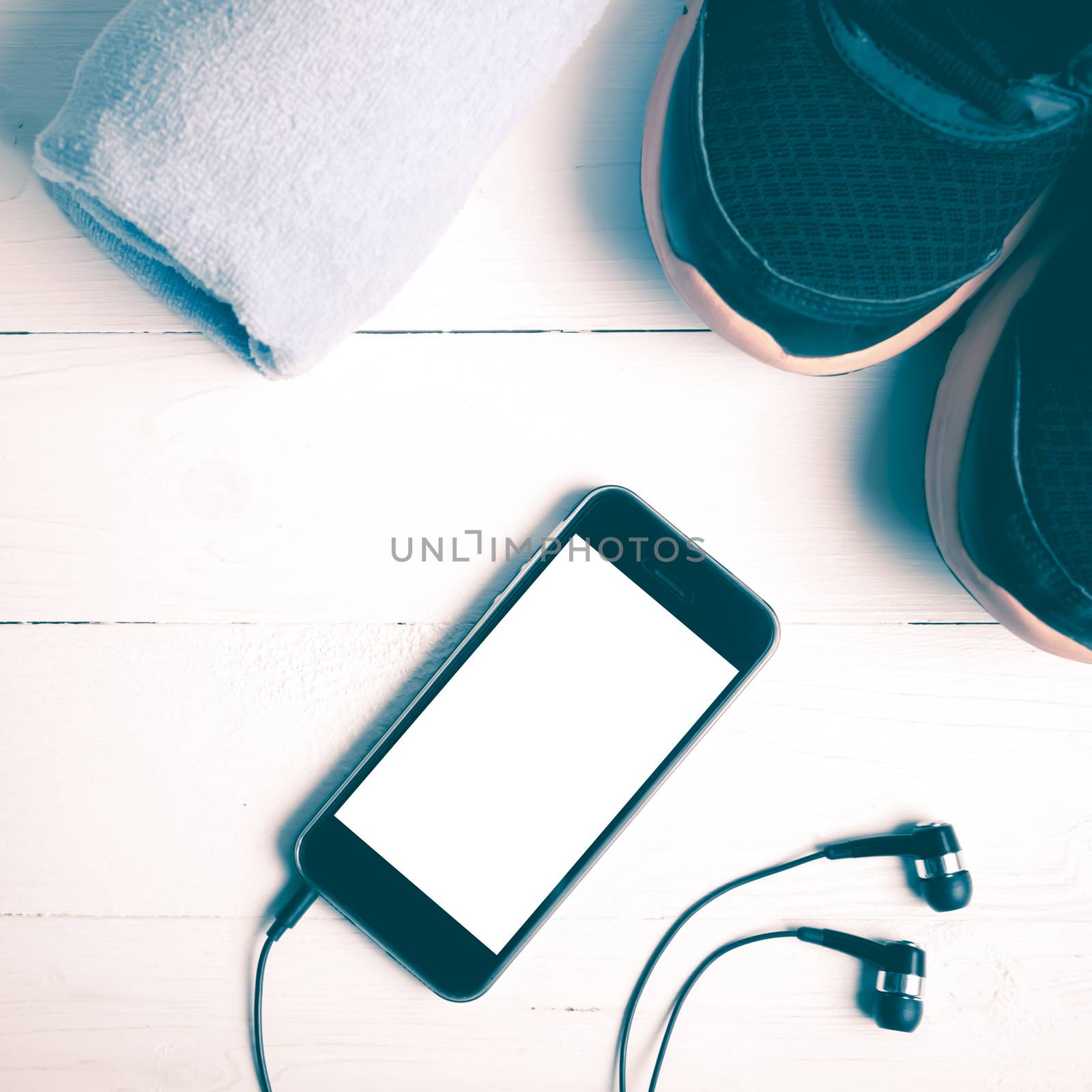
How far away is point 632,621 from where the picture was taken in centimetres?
36

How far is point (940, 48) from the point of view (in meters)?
0.30

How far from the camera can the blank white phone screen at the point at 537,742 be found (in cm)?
35

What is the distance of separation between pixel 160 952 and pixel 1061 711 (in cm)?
42

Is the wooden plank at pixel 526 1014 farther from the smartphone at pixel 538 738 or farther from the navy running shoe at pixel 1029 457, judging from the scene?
the navy running shoe at pixel 1029 457

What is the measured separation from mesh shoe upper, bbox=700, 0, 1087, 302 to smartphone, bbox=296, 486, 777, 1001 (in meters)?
0.12

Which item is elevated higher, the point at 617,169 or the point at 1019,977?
the point at 617,169

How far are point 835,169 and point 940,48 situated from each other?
2.4 inches

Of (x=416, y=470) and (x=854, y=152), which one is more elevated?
(x=854, y=152)

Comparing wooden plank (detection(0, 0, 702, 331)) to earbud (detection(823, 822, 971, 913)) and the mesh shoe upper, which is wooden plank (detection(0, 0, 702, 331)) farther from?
Result: earbud (detection(823, 822, 971, 913))

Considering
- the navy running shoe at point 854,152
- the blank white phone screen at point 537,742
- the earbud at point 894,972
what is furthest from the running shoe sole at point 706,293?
the earbud at point 894,972

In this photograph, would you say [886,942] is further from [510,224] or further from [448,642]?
[510,224]

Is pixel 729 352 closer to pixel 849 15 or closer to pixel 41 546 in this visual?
pixel 849 15

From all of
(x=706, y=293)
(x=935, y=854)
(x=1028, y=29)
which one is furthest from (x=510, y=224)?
(x=935, y=854)

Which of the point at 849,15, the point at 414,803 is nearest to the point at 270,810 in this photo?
the point at 414,803
